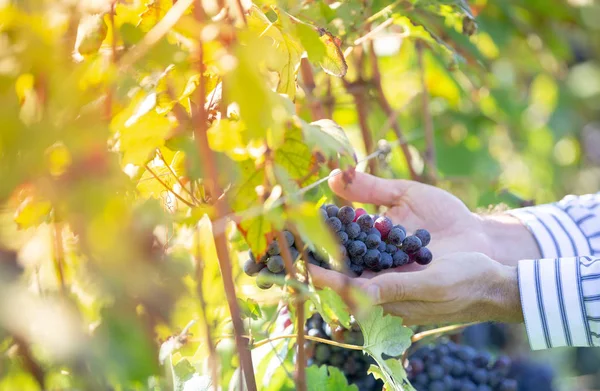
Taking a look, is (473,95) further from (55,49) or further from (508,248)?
→ (55,49)

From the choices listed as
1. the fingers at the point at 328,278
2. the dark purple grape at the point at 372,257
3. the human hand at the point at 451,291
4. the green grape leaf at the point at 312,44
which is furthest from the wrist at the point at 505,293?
the green grape leaf at the point at 312,44

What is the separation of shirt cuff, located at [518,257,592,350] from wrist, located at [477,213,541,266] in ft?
0.72

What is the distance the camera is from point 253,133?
20.3 inches

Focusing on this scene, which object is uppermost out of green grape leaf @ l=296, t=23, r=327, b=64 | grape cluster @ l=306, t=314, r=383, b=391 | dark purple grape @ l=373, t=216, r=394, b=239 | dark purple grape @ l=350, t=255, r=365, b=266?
green grape leaf @ l=296, t=23, r=327, b=64

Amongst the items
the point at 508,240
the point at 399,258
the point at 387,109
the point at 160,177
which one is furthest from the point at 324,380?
the point at 387,109

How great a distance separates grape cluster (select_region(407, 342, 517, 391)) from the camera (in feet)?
4.37

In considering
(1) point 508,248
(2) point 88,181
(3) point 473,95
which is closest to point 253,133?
(2) point 88,181

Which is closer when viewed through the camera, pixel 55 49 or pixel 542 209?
pixel 55 49

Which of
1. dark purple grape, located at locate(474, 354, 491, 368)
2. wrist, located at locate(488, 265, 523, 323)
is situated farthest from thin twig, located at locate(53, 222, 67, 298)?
dark purple grape, located at locate(474, 354, 491, 368)

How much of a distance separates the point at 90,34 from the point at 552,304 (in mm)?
867

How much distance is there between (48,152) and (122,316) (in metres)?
0.15

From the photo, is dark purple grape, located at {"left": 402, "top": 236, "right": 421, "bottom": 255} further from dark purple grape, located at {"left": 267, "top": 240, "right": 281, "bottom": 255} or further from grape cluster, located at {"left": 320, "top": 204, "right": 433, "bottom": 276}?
dark purple grape, located at {"left": 267, "top": 240, "right": 281, "bottom": 255}

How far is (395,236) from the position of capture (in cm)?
113

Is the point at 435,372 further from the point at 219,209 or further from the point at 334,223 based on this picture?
the point at 219,209
